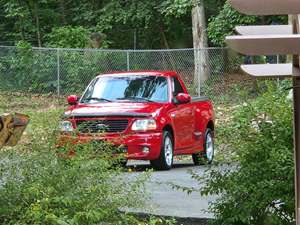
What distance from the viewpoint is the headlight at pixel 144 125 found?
13.7 metres

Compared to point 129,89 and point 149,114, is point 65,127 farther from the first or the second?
point 129,89

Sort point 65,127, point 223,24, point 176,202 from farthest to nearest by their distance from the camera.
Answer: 1. point 223,24
2. point 176,202
3. point 65,127

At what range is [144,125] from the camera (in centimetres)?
1376

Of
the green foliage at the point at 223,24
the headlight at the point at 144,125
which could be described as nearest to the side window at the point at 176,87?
the headlight at the point at 144,125

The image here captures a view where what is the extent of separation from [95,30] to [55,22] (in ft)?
12.4

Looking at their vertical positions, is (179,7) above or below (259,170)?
below

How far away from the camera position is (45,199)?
5.96 meters

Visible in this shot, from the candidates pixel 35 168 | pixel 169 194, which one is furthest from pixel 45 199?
pixel 169 194

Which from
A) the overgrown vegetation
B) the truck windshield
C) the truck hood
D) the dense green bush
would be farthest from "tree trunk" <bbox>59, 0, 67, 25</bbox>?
the dense green bush

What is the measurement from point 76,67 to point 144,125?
40.9ft

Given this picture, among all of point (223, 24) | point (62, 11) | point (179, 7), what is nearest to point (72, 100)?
point (223, 24)

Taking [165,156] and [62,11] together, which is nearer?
[165,156]

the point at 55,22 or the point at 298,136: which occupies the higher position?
the point at 298,136

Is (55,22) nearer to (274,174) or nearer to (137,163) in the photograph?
(137,163)
